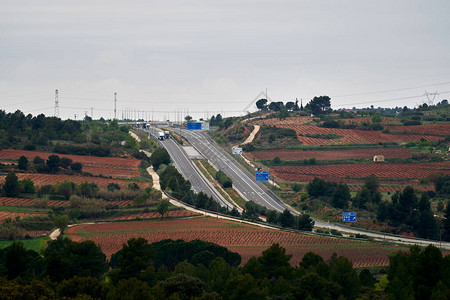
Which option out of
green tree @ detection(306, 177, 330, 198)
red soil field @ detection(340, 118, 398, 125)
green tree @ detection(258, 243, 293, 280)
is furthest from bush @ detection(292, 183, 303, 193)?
green tree @ detection(258, 243, 293, 280)

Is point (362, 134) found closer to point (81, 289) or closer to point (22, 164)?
point (22, 164)

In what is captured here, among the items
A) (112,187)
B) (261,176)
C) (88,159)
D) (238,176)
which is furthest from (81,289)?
(238,176)

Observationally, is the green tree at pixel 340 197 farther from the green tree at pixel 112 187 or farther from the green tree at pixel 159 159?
the green tree at pixel 159 159

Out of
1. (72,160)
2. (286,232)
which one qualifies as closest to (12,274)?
(286,232)

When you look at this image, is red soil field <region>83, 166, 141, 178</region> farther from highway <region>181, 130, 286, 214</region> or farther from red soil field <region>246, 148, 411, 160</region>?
red soil field <region>246, 148, 411, 160</region>

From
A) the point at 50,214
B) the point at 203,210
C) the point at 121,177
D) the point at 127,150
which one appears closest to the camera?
the point at 50,214

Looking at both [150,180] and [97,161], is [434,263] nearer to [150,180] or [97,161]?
[150,180]

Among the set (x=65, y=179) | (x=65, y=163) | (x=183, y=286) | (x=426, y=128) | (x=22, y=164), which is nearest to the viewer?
(x=183, y=286)
